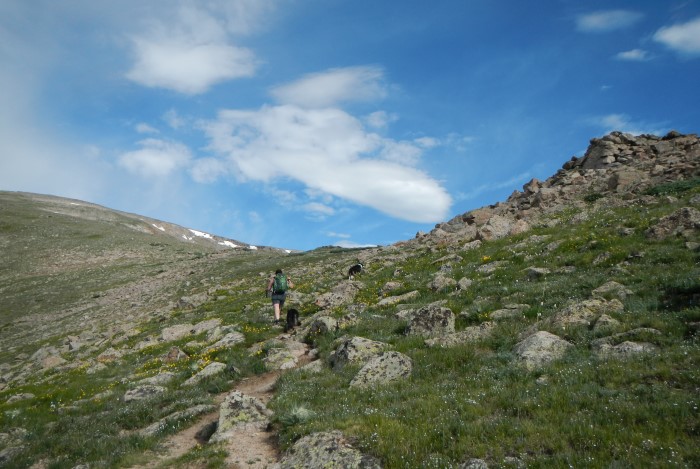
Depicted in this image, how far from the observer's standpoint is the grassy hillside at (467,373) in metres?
6.88

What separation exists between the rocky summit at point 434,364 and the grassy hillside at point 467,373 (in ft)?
0.19

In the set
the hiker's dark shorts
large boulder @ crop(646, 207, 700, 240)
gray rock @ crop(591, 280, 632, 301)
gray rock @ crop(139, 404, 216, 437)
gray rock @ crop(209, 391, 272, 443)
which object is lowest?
gray rock @ crop(139, 404, 216, 437)

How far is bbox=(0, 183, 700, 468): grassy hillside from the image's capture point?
6.88 metres

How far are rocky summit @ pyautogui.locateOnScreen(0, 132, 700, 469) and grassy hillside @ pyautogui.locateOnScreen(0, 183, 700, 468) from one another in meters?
0.06

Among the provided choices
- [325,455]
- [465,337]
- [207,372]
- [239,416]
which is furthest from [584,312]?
[207,372]

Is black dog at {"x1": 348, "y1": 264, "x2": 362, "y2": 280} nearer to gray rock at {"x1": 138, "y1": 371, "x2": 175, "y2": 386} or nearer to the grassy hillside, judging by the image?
the grassy hillside

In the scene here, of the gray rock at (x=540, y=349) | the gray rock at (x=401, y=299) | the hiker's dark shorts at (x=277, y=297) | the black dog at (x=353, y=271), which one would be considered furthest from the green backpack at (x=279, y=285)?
the gray rock at (x=540, y=349)

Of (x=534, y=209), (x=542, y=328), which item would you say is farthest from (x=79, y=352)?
(x=534, y=209)

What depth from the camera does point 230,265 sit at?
57.6 meters

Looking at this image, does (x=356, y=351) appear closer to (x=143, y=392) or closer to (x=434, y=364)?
(x=434, y=364)

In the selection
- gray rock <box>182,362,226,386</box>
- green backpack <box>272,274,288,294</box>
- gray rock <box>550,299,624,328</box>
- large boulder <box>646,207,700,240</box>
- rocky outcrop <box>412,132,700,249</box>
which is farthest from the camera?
rocky outcrop <box>412,132,700,249</box>

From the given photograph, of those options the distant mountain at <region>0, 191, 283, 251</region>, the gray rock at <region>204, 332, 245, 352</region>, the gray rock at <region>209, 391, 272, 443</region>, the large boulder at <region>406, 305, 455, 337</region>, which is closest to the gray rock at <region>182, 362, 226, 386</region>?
the gray rock at <region>204, 332, 245, 352</region>

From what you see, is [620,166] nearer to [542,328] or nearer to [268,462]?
[542,328]

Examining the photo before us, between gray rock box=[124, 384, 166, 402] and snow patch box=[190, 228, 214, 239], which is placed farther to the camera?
snow patch box=[190, 228, 214, 239]
